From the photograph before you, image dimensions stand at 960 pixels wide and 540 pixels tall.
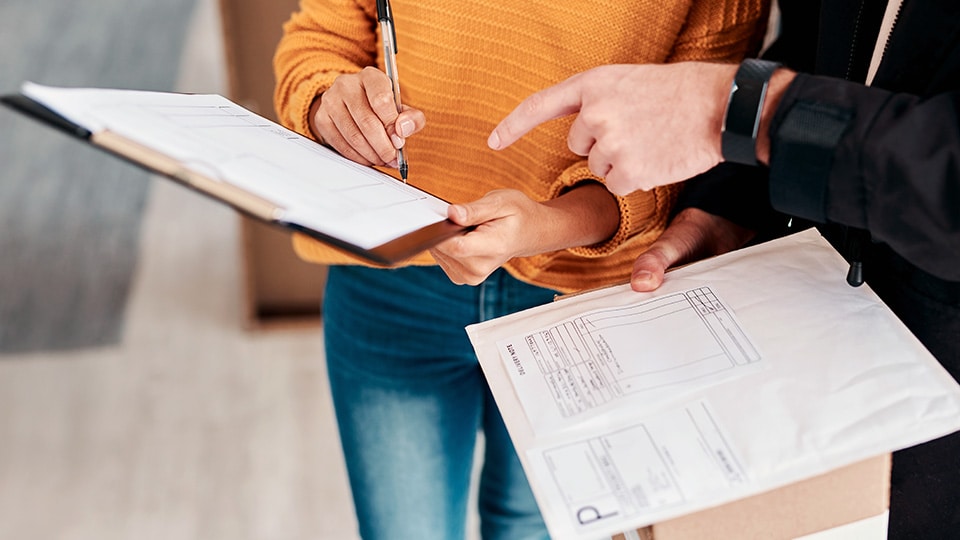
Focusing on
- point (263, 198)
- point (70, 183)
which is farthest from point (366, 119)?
point (70, 183)

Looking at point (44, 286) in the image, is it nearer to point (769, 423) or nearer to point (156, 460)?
point (156, 460)

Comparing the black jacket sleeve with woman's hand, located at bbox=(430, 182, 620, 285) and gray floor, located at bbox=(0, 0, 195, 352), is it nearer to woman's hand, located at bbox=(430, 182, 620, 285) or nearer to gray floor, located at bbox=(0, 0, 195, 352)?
woman's hand, located at bbox=(430, 182, 620, 285)

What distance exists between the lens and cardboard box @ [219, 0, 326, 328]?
1.72m

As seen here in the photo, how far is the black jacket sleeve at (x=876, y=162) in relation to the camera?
0.57m

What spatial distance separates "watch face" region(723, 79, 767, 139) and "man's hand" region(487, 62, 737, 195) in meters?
0.01

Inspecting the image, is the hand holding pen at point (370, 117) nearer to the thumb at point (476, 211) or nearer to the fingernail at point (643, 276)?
the thumb at point (476, 211)

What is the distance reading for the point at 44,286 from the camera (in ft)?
7.00

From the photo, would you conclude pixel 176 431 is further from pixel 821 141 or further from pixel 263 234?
pixel 821 141

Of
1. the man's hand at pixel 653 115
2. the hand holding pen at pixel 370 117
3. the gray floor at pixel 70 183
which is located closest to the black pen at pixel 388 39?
the hand holding pen at pixel 370 117

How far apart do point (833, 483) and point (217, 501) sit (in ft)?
4.50

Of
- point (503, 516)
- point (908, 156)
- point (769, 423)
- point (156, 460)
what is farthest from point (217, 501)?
point (908, 156)

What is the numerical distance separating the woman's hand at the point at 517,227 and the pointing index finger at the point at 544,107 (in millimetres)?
66

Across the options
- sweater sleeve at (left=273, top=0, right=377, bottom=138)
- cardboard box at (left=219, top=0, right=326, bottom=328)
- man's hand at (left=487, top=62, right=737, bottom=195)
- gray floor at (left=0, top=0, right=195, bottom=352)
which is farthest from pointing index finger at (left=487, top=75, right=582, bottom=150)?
gray floor at (left=0, top=0, right=195, bottom=352)

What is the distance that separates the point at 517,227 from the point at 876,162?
29 centimetres
